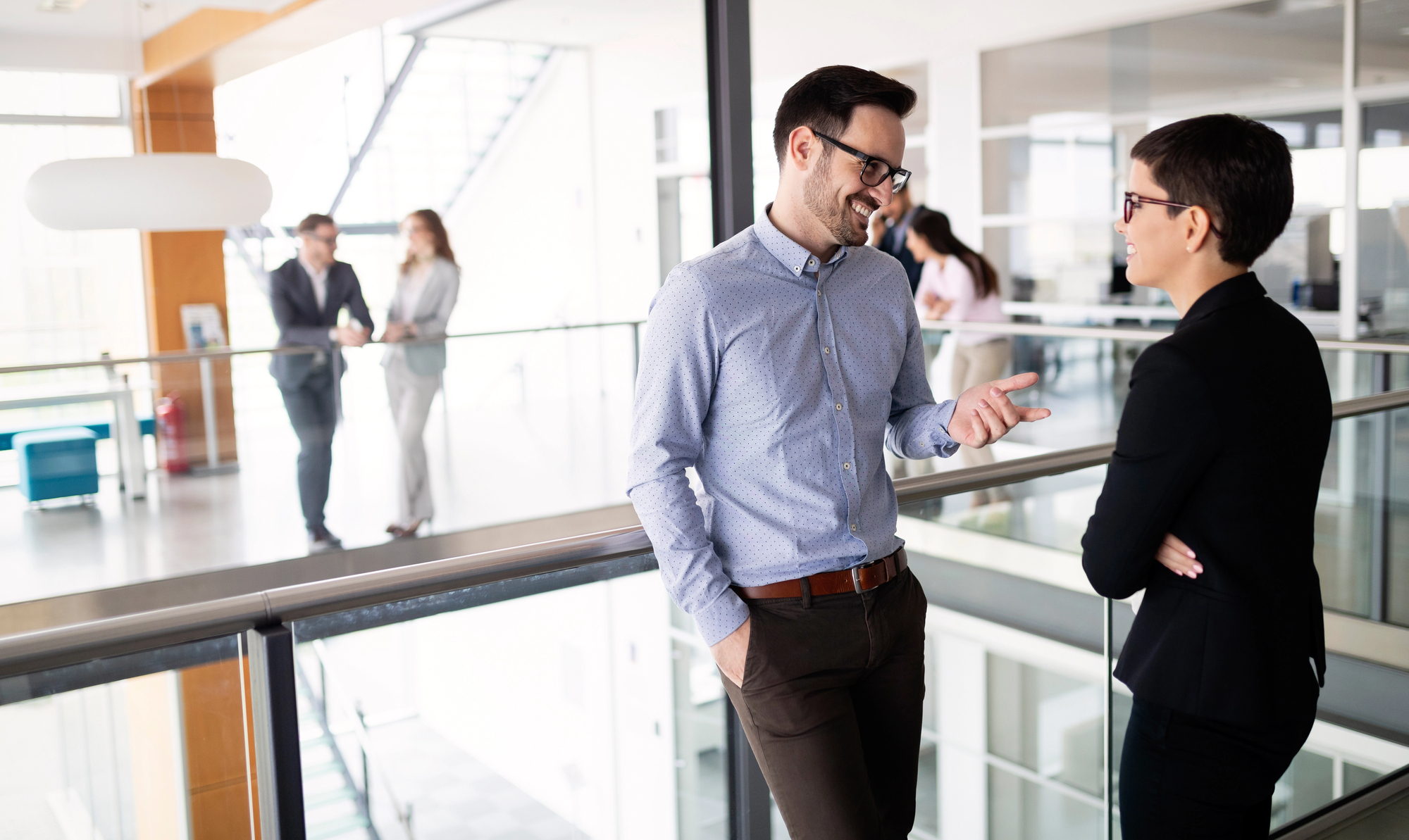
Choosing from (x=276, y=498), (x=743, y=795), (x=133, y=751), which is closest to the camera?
(x=133, y=751)

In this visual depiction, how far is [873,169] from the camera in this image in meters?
1.51

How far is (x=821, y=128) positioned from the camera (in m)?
1.52

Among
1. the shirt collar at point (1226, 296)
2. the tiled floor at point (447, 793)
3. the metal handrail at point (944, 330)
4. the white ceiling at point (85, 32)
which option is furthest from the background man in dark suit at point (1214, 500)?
the white ceiling at point (85, 32)

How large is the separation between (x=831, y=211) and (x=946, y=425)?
0.35 meters

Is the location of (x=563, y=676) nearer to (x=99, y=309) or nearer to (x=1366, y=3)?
(x=1366, y=3)

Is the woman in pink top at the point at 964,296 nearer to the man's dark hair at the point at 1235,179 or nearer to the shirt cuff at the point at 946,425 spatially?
the shirt cuff at the point at 946,425

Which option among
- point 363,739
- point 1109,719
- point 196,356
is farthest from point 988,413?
point 196,356

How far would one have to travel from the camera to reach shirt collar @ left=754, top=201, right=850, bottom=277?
60.8 inches

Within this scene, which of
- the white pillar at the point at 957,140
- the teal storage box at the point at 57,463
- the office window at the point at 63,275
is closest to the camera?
the teal storage box at the point at 57,463

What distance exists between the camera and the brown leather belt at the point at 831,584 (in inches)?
59.2

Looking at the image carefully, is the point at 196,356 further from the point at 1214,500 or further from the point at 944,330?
the point at 1214,500

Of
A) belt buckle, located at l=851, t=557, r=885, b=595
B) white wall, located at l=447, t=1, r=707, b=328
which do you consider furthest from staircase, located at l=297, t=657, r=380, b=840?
white wall, located at l=447, t=1, r=707, b=328

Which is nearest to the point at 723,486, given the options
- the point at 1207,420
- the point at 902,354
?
the point at 902,354

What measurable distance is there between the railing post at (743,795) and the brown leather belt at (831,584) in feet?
1.92
